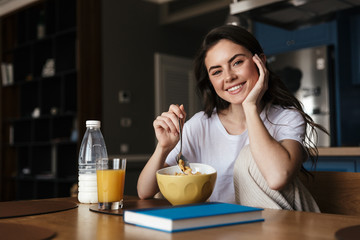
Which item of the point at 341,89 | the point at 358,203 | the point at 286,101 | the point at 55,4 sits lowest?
the point at 358,203

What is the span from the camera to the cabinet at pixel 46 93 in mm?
4648

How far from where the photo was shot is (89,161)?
1.29 meters

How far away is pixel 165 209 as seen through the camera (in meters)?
0.83

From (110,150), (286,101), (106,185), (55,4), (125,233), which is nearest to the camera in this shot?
(125,233)

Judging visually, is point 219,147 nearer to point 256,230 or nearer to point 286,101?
point 286,101

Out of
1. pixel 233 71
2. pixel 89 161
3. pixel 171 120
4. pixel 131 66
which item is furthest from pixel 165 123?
pixel 131 66

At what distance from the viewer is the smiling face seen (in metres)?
1.52

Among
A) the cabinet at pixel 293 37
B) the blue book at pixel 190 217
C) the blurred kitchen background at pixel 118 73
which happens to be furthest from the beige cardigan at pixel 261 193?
the cabinet at pixel 293 37

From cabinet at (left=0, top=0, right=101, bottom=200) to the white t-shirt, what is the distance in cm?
302

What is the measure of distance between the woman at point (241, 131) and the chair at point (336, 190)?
105 mm

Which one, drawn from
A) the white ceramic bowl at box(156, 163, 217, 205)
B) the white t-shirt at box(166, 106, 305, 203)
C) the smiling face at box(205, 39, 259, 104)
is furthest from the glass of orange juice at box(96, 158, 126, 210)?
the smiling face at box(205, 39, 259, 104)

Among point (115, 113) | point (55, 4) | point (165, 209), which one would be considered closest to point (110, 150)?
point (115, 113)

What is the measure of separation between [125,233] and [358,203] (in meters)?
0.84

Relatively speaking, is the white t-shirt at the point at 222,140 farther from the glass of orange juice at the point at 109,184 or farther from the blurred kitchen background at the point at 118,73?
the blurred kitchen background at the point at 118,73
